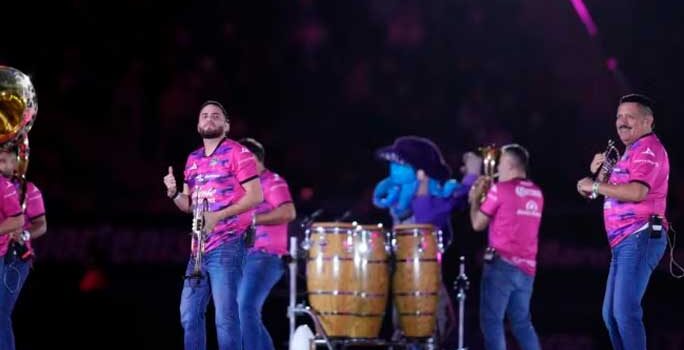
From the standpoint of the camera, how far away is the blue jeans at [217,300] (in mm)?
8000

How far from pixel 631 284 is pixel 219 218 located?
2.76 metres

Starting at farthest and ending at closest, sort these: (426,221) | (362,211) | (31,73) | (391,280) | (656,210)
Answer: (31,73) → (362,211) → (426,221) → (391,280) → (656,210)

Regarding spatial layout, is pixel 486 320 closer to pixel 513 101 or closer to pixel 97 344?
pixel 97 344

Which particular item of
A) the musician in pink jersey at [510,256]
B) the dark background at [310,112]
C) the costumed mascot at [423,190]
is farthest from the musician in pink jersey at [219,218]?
the dark background at [310,112]

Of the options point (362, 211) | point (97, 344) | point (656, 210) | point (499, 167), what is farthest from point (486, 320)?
point (97, 344)

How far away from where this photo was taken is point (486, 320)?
31.2 feet

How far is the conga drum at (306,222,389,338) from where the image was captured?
10312mm

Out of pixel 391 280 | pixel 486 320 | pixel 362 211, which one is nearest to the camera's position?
pixel 486 320

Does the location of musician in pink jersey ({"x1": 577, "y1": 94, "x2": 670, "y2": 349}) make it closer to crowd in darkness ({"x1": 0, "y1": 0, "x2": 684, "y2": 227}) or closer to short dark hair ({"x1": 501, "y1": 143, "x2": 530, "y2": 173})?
short dark hair ({"x1": 501, "y1": 143, "x2": 530, "y2": 173})

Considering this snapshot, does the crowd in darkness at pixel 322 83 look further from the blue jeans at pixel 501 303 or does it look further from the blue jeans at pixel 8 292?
the blue jeans at pixel 8 292

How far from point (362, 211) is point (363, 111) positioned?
216 cm

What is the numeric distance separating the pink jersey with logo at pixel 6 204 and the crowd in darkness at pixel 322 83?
4.42 m

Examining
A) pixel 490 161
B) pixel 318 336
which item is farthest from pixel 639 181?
pixel 318 336

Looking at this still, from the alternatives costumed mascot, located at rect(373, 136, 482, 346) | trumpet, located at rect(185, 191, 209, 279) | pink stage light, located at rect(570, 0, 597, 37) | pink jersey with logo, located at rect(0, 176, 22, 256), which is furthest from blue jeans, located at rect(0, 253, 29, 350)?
pink stage light, located at rect(570, 0, 597, 37)
